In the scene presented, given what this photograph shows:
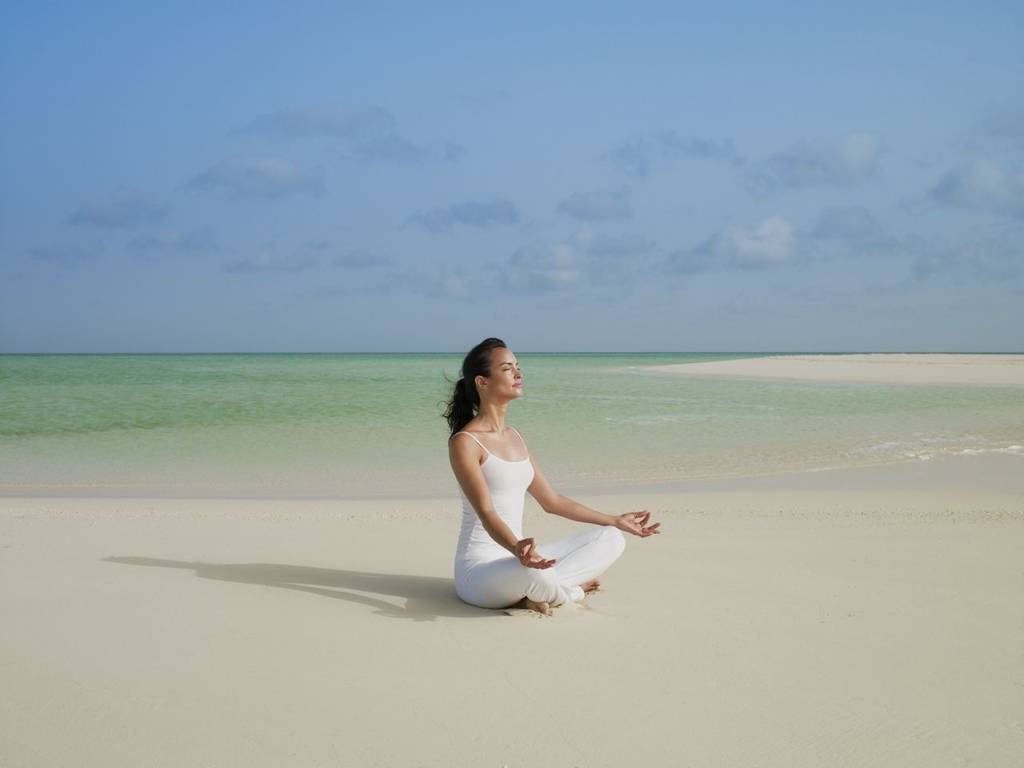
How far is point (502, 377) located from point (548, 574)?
1.16 m

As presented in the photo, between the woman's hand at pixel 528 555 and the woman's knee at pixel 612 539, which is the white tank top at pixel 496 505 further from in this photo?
the woman's knee at pixel 612 539

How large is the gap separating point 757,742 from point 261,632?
8.82ft

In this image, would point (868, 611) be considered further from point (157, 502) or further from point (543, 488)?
point (157, 502)

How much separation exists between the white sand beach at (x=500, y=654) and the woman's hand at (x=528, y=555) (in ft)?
1.19

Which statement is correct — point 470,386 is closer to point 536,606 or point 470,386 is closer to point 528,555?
point 528,555

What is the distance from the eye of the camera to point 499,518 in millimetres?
5039

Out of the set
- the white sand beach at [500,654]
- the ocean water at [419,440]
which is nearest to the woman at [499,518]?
the white sand beach at [500,654]

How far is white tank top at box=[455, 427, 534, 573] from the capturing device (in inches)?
208

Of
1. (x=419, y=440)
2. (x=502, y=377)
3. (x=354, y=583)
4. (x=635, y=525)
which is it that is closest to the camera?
(x=502, y=377)

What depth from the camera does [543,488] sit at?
575 cm

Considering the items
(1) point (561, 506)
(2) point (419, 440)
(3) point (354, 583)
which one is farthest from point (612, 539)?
(2) point (419, 440)

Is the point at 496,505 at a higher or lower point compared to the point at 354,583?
higher

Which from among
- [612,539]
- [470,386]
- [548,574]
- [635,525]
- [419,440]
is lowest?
[419,440]

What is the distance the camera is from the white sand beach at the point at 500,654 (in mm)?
3445
